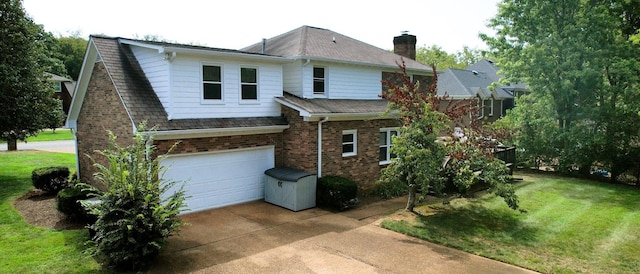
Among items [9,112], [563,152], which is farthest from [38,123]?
[563,152]

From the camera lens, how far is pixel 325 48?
55.0 ft

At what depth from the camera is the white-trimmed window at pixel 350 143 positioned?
48.0 ft

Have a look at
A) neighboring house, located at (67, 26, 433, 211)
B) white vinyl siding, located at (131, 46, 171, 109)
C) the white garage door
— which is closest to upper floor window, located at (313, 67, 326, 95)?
neighboring house, located at (67, 26, 433, 211)

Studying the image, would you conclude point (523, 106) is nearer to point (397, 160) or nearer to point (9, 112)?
point (397, 160)

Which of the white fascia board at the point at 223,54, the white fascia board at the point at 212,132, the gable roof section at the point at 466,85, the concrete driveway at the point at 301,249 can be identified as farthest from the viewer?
the gable roof section at the point at 466,85

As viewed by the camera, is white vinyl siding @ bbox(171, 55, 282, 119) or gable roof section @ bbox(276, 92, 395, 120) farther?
gable roof section @ bbox(276, 92, 395, 120)

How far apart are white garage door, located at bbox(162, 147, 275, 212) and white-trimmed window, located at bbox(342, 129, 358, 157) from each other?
8.79 feet

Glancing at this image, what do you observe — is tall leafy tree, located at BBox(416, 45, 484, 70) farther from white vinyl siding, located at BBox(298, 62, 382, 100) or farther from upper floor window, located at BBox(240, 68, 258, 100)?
upper floor window, located at BBox(240, 68, 258, 100)

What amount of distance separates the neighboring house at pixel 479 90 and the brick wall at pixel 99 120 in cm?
2565

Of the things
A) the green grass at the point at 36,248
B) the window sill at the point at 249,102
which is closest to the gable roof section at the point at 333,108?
the window sill at the point at 249,102

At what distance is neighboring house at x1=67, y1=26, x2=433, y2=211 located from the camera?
38.5 ft

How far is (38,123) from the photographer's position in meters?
17.1

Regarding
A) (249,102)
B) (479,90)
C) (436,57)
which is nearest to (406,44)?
(249,102)

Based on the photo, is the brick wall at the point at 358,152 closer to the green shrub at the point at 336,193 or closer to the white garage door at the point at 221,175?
the green shrub at the point at 336,193
